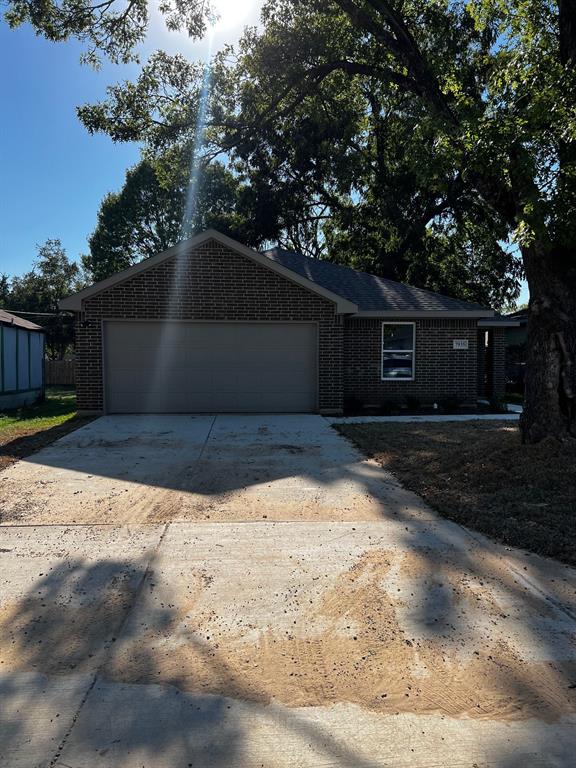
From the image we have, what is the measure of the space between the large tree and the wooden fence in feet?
55.9

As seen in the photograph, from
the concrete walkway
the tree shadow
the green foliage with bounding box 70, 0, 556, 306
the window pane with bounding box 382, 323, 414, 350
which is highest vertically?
the green foliage with bounding box 70, 0, 556, 306

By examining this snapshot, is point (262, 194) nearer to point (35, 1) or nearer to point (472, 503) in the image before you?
point (35, 1)

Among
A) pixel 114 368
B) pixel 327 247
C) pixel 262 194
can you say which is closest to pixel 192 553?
pixel 114 368

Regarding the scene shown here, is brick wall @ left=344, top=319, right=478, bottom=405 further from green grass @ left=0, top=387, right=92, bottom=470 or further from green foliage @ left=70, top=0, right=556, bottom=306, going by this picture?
green grass @ left=0, top=387, right=92, bottom=470

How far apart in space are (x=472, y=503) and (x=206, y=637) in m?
3.41

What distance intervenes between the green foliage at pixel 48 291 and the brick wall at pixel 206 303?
84.6 feet

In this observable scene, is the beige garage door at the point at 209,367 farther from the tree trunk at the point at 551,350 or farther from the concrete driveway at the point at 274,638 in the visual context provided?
the concrete driveway at the point at 274,638

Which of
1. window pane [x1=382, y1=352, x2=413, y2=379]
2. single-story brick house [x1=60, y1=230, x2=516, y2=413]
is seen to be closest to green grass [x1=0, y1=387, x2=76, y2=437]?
single-story brick house [x1=60, y1=230, x2=516, y2=413]

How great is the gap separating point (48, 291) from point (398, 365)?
3007 centimetres

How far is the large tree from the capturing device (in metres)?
6.08

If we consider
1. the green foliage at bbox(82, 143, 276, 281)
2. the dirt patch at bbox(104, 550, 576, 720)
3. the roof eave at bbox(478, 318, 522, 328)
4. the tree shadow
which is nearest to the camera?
→ the tree shadow

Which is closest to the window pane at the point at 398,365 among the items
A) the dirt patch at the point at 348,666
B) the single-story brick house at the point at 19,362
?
the dirt patch at the point at 348,666

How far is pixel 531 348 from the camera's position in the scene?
7.30 meters

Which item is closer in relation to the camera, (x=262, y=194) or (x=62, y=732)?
(x=62, y=732)
